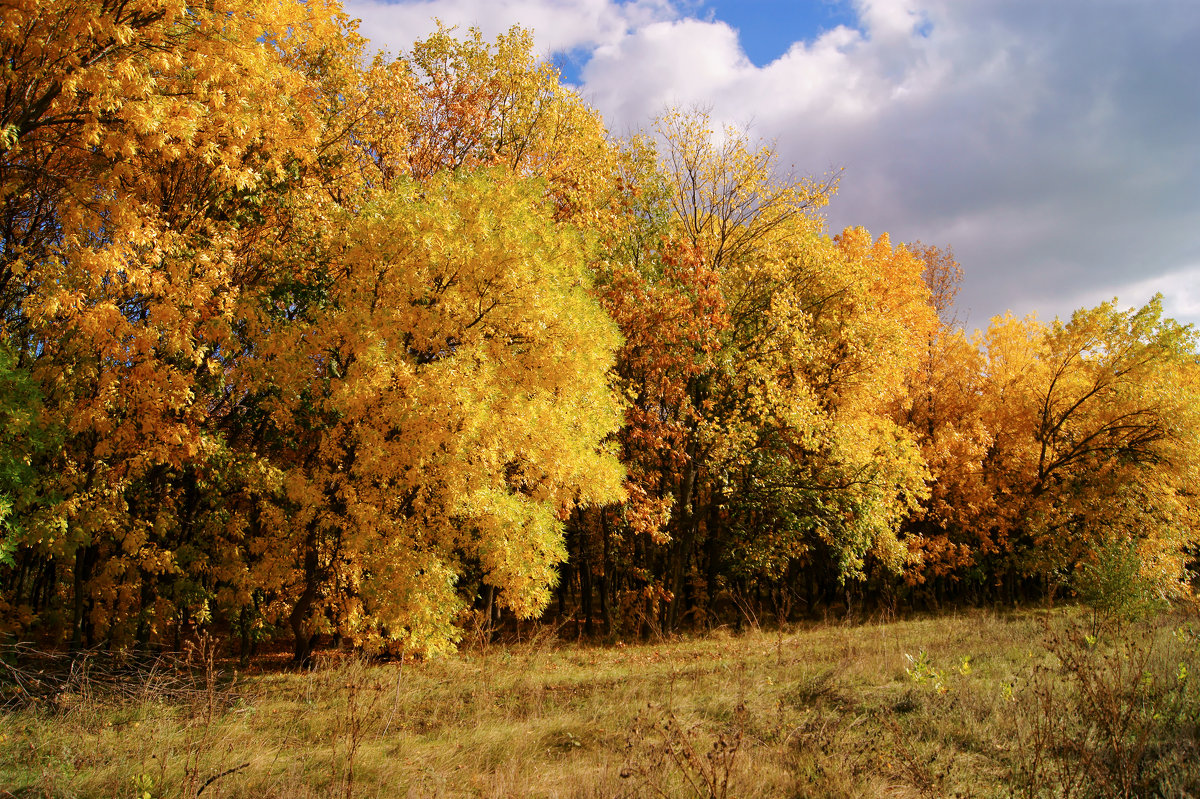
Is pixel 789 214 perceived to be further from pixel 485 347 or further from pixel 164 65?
pixel 164 65

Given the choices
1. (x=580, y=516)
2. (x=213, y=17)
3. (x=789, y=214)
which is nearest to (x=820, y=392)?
(x=789, y=214)

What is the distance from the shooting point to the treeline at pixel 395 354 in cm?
914

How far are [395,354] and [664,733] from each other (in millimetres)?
6387

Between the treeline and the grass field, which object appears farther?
the treeline

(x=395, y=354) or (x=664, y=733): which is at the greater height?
(x=395, y=354)

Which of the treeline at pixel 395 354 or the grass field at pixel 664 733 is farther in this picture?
the treeline at pixel 395 354

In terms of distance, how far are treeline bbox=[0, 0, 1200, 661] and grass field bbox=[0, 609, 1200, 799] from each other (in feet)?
7.43

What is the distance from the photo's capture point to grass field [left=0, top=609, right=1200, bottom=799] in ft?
16.5

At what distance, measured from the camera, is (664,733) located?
6.25 m

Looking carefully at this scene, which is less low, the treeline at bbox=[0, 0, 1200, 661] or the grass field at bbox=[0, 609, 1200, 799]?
the treeline at bbox=[0, 0, 1200, 661]

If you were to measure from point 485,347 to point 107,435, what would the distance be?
249 inches

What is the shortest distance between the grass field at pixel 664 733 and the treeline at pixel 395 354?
2.27 m

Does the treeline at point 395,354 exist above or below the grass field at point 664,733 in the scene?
above

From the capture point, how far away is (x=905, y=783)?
5316 mm
